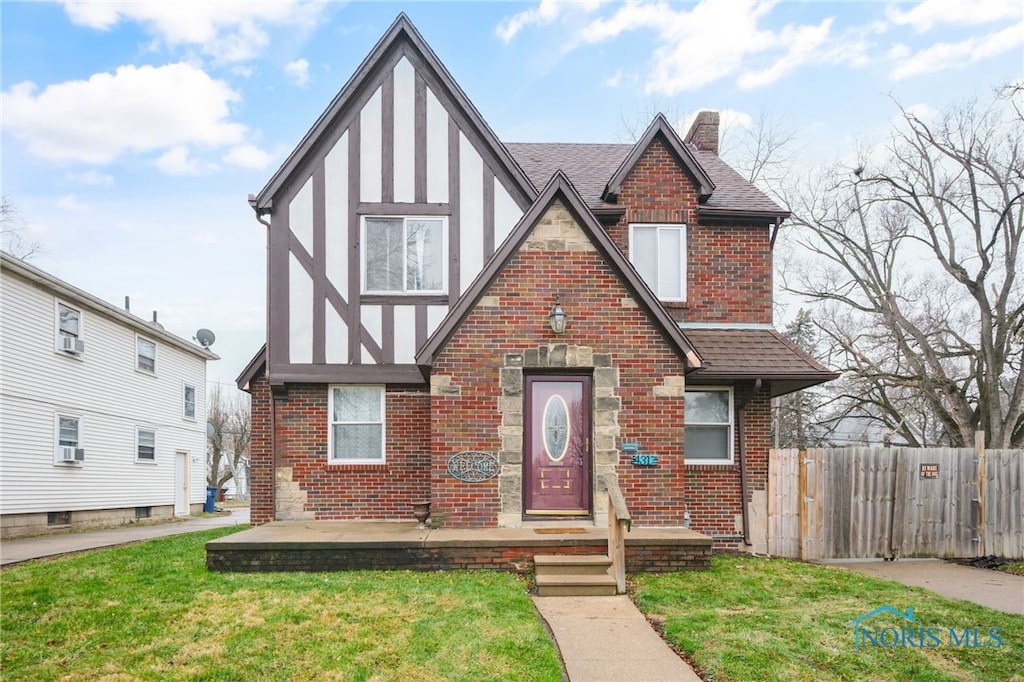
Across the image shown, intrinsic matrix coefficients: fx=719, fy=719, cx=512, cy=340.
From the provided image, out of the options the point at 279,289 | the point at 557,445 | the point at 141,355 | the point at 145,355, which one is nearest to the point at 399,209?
the point at 279,289

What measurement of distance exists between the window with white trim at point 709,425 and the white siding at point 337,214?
6.16 metres

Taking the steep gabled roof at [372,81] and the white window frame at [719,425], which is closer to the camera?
the steep gabled roof at [372,81]

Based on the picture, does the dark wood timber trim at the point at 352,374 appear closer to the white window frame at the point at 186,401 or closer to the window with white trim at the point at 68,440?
the window with white trim at the point at 68,440

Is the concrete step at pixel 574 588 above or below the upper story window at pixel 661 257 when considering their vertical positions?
below

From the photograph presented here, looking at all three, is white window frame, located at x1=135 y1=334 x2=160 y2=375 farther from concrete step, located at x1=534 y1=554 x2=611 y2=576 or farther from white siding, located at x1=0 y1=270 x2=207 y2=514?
concrete step, located at x1=534 y1=554 x2=611 y2=576

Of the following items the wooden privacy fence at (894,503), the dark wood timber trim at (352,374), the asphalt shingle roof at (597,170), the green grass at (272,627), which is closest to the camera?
the green grass at (272,627)

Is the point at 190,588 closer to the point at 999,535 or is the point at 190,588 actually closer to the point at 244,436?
the point at 999,535

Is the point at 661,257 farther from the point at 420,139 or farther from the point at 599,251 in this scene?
the point at 420,139

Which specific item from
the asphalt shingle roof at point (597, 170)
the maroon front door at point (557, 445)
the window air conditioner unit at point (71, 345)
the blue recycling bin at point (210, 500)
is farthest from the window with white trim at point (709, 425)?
the blue recycling bin at point (210, 500)

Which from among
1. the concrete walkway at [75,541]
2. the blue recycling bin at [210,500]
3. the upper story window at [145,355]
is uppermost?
the upper story window at [145,355]

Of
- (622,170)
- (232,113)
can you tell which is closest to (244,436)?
(232,113)

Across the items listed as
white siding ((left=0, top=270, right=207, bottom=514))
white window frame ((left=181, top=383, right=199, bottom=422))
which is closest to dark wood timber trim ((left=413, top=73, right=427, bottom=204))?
white siding ((left=0, top=270, right=207, bottom=514))

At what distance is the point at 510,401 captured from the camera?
10.2 metres

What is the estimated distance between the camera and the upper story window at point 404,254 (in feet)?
39.4
